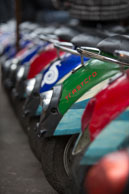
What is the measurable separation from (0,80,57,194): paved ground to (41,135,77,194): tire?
37 cm

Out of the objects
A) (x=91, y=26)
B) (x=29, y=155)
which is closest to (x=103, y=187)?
(x=29, y=155)

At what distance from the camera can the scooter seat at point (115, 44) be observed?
2.79 m

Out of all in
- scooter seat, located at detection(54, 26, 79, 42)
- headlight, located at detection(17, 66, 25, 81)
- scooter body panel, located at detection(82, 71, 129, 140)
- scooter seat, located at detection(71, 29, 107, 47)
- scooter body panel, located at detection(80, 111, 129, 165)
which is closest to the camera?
scooter body panel, located at detection(80, 111, 129, 165)

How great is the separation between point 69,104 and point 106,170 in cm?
123

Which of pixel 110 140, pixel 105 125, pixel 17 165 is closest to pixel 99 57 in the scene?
pixel 105 125

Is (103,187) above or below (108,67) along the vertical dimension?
above

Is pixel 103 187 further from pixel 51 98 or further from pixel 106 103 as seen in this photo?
pixel 51 98

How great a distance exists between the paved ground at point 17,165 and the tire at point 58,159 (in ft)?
1.23

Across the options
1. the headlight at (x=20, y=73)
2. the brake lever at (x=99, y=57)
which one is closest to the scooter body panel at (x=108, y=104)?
the brake lever at (x=99, y=57)

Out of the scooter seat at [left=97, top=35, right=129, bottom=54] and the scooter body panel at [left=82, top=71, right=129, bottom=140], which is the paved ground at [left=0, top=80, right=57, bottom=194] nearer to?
the scooter seat at [left=97, top=35, right=129, bottom=54]

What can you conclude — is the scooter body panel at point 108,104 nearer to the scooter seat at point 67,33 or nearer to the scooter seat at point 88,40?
the scooter seat at point 88,40

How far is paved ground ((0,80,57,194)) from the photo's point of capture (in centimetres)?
343

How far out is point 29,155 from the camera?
4.25m

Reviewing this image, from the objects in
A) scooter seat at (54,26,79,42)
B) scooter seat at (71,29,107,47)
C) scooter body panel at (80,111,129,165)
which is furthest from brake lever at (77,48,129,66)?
scooter seat at (54,26,79,42)
